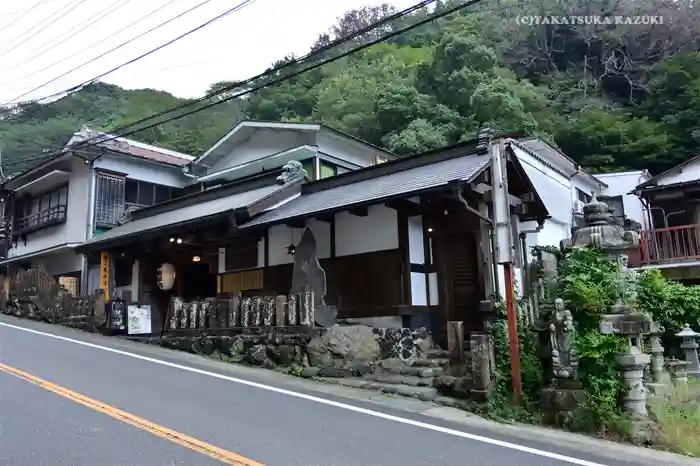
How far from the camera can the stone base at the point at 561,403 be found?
780cm

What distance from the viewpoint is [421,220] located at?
1291 centimetres

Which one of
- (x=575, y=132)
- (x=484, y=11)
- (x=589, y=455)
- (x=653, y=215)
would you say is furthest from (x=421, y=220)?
(x=484, y=11)

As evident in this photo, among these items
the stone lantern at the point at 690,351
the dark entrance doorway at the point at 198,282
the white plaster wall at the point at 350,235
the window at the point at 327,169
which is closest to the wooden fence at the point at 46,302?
the dark entrance doorway at the point at 198,282

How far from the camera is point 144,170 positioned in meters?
26.5

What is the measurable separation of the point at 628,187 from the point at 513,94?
301 inches

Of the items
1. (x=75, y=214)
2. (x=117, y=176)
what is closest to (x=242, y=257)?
(x=117, y=176)

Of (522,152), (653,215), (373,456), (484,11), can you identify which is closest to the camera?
(373,456)

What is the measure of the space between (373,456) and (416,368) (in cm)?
468

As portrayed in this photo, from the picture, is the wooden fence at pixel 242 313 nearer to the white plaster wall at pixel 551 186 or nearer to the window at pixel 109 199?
the white plaster wall at pixel 551 186

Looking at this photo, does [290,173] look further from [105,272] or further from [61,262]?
[61,262]

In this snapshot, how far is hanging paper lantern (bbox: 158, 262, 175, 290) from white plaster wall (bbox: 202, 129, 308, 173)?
21.4 feet

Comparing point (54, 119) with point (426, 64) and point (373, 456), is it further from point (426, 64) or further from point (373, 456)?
point (373, 456)

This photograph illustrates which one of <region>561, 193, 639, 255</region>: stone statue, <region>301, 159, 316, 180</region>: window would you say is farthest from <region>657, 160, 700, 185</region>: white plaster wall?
<region>301, 159, 316, 180</region>: window

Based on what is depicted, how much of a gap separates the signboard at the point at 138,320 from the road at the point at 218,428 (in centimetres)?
657
